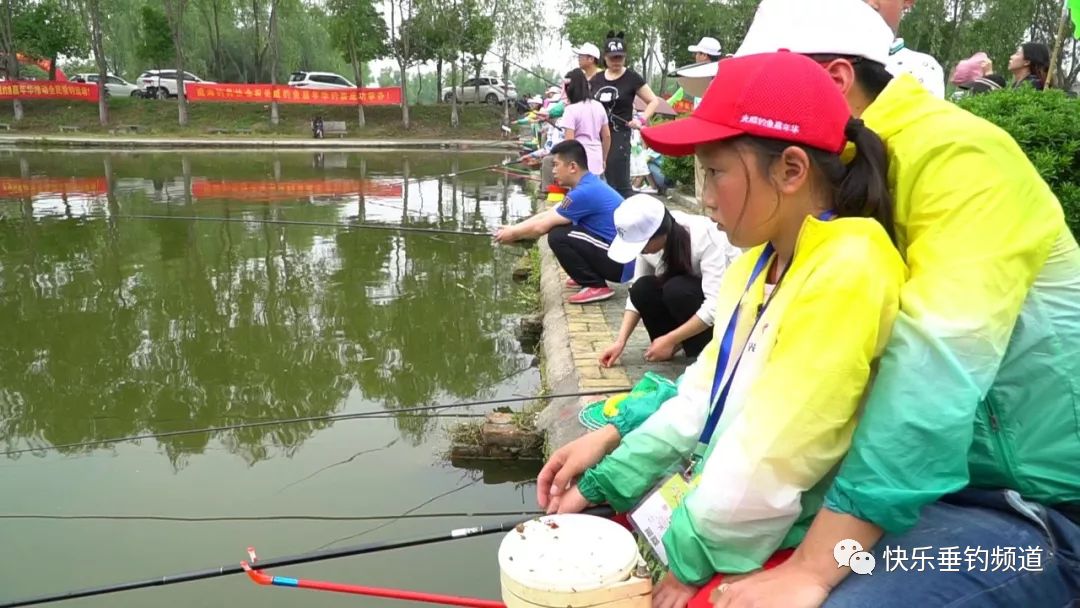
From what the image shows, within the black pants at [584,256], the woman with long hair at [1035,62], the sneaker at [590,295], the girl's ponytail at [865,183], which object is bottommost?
the sneaker at [590,295]

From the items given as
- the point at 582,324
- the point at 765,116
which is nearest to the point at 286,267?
the point at 582,324

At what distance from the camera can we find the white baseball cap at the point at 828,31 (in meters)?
1.60

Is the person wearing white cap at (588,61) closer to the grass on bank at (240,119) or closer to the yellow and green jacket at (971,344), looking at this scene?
the yellow and green jacket at (971,344)

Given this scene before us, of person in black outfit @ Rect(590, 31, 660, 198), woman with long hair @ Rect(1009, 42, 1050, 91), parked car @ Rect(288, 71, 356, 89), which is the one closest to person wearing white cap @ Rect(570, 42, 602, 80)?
person in black outfit @ Rect(590, 31, 660, 198)

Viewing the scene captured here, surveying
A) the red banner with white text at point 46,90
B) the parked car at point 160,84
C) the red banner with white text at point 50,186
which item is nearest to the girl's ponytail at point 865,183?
the red banner with white text at point 50,186

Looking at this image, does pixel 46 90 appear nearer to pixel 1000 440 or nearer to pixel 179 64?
pixel 179 64

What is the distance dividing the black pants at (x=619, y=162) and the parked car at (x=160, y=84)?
25.3 metres

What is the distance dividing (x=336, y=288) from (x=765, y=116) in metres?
5.34

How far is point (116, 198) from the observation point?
11.0 meters

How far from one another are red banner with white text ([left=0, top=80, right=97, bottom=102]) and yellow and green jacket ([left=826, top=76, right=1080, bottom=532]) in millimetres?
29008

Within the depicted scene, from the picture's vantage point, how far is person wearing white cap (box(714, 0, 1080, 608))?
1138 mm

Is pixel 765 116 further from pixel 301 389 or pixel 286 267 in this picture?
pixel 286 267

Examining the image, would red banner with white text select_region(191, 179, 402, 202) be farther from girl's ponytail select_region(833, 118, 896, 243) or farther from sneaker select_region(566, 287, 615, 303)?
girl's ponytail select_region(833, 118, 896, 243)

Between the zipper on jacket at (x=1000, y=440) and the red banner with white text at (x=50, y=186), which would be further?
the red banner with white text at (x=50, y=186)
